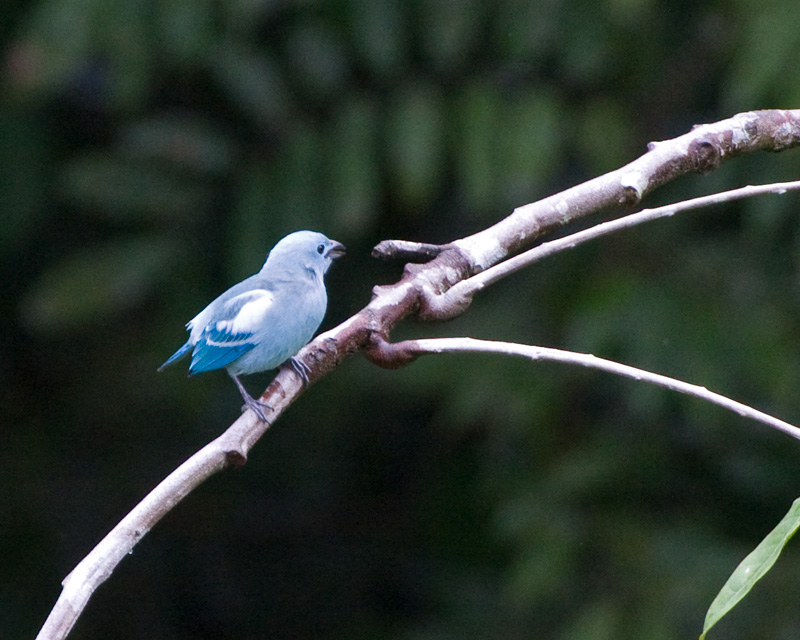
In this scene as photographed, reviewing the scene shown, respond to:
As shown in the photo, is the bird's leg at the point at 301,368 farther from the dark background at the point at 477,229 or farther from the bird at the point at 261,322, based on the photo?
the dark background at the point at 477,229

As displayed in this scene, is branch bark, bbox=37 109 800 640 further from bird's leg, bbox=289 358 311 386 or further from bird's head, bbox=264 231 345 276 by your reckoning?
bird's head, bbox=264 231 345 276

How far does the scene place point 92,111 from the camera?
5.27 metres

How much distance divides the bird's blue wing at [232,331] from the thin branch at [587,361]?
69cm

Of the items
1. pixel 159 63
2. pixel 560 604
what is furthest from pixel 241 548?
pixel 159 63

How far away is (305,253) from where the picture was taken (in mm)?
3201

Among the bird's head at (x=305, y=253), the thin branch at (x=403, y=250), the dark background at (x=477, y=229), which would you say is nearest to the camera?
the thin branch at (x=403, y=250)

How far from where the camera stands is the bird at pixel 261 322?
2809 mm

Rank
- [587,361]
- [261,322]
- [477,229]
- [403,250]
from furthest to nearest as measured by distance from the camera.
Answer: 1. [477,229]
2. [261,322]
3. [403,250]
4. [587,361]

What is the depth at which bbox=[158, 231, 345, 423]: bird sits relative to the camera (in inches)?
111

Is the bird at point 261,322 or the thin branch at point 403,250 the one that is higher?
the bird at point 261,322

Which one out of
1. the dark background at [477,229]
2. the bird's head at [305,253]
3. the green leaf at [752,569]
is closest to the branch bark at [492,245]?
the bird's head at [305,253]

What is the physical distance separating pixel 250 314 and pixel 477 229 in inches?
96.2

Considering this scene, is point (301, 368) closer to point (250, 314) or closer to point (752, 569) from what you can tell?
point (250, 314)

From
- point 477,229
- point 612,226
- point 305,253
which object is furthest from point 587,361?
point 477,229
